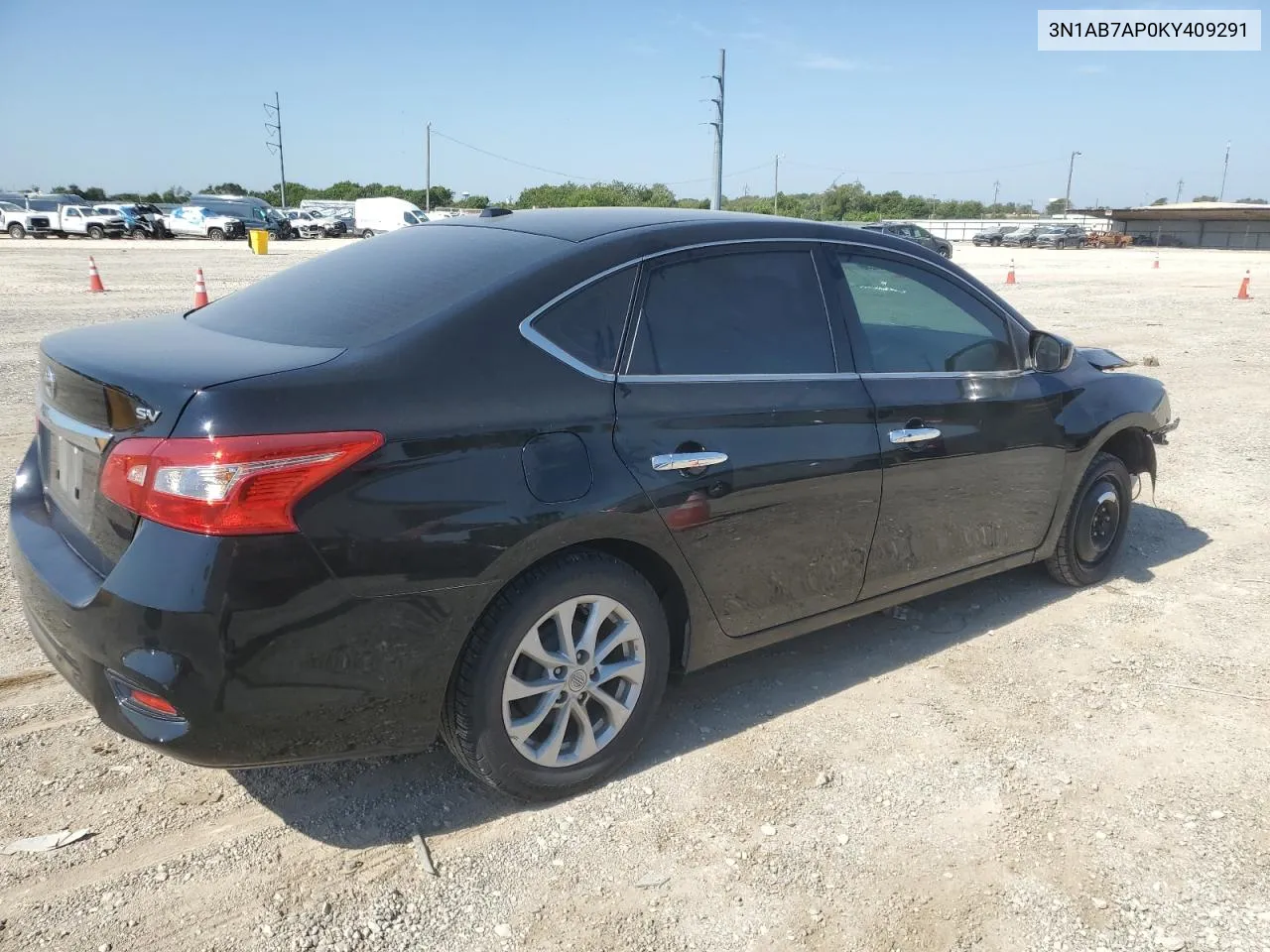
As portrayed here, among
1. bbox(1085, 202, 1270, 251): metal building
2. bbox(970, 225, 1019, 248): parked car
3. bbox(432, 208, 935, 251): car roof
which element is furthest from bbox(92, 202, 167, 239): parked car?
bbox(1085, 202, 1270, 251): metal building

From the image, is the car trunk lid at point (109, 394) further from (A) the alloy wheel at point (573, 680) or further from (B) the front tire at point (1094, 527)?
(B) the front tire at point (1094, 527)

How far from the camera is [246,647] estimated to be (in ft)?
7.61

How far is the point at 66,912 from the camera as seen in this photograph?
245cm

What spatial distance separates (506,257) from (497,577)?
104cm

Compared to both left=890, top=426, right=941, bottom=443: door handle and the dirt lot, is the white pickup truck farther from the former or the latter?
left=890, top=426, right=941, bottom=443: door handle

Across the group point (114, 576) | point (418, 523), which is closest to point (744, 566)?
point (418, 523)

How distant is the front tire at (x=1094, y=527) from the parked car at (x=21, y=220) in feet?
143

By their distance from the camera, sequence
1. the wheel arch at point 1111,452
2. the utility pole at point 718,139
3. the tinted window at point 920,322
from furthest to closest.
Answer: the utility pole at point 718,139
the wheel arch at point 1111,452
the tinted window at point 920,322

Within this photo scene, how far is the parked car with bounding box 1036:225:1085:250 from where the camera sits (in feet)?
189

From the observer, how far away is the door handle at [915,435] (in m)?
3.55

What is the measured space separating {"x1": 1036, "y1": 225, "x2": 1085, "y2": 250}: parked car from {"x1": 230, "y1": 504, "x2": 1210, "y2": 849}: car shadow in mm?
58147

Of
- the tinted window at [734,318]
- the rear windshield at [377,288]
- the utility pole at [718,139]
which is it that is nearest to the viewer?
the rear windshield at [377,288]

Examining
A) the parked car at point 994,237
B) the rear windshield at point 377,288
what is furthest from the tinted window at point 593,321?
the parked car at point 994,237

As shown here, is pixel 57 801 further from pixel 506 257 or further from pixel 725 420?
pixel 725 420
